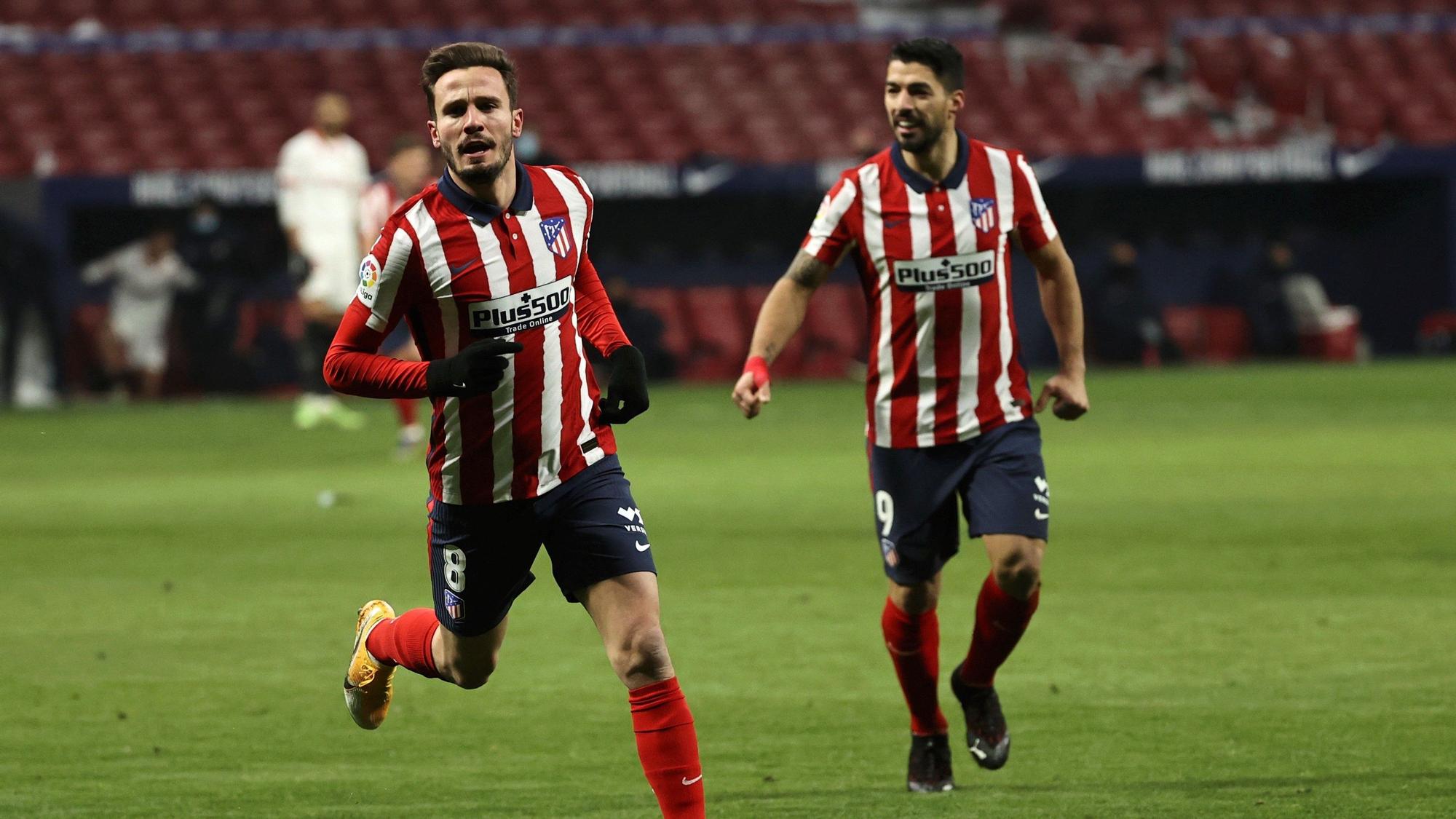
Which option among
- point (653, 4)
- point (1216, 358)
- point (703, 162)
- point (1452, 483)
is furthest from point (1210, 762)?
point (653, 4)

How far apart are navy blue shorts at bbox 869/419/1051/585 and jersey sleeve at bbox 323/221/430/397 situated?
168 cm

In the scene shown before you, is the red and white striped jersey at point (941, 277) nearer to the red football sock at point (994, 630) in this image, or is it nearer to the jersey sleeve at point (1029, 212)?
the jersey sleeve at point (1029, 212)

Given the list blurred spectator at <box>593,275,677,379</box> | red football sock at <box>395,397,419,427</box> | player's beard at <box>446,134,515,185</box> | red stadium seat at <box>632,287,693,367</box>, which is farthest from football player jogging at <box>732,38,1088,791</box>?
red stadium seat at <box>632,287,693,367</box>

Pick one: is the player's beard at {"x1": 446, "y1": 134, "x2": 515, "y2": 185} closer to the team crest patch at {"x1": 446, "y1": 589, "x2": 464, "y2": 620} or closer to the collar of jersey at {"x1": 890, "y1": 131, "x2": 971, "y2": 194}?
the team crest patch at {"x1": 446, "y1": 589, "x2": 464, "y2": 620}

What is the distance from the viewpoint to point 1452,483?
12031mm

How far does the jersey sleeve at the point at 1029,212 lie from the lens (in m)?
5.89

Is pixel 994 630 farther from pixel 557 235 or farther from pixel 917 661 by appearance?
pixel 557 235

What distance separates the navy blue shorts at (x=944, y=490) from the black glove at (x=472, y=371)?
1.68 meters

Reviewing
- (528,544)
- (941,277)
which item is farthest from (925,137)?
(528,544)

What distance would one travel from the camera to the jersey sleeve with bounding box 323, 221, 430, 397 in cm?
462

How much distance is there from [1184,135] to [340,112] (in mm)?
11856

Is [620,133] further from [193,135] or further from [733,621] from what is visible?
[733,621]

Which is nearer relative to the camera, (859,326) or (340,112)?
(340,112)

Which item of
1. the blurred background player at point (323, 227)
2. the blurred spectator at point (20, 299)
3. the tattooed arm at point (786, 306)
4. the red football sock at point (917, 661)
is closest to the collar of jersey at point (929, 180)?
the tattooed arm at point (786, 306)
